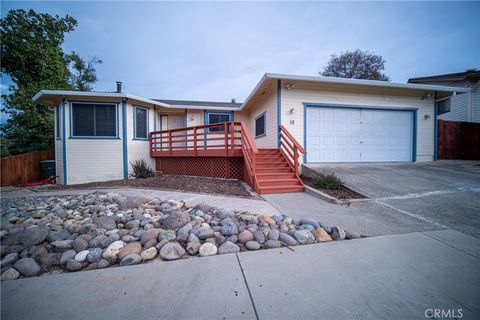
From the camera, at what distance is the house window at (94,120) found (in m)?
7.33

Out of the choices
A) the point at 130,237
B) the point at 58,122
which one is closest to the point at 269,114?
the point at 130,237

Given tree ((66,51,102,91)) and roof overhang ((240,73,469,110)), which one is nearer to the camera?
roof overhang ((240,73,469,110))

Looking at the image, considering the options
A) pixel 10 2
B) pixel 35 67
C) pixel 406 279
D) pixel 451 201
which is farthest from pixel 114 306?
pixel 10 2

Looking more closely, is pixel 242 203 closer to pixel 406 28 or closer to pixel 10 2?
pixel 406 28

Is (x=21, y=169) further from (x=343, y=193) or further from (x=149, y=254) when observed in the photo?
(x=343, y=193)

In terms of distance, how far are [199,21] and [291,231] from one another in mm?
11028

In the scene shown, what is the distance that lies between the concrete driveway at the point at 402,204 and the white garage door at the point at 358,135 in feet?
5.01

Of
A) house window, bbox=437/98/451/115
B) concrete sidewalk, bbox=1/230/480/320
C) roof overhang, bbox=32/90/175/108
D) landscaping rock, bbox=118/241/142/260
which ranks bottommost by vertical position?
concrete sidewalk, bbox=1/230/480/320

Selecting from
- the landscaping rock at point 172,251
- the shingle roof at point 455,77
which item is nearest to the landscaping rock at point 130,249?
the landscaping rock at point 172,251

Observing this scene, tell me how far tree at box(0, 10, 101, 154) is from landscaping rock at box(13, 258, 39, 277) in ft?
43.4

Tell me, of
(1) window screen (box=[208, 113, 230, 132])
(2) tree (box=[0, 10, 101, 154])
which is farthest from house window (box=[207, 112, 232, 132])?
(2) tree (box=[0, 10, 101, 154])

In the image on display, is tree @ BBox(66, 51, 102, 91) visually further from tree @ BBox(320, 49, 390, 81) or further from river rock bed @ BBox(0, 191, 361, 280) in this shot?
tree @ BBox(320, 49, 390, 81)

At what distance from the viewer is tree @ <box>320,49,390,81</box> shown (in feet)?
58.5

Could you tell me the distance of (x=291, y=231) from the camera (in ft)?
8.27
